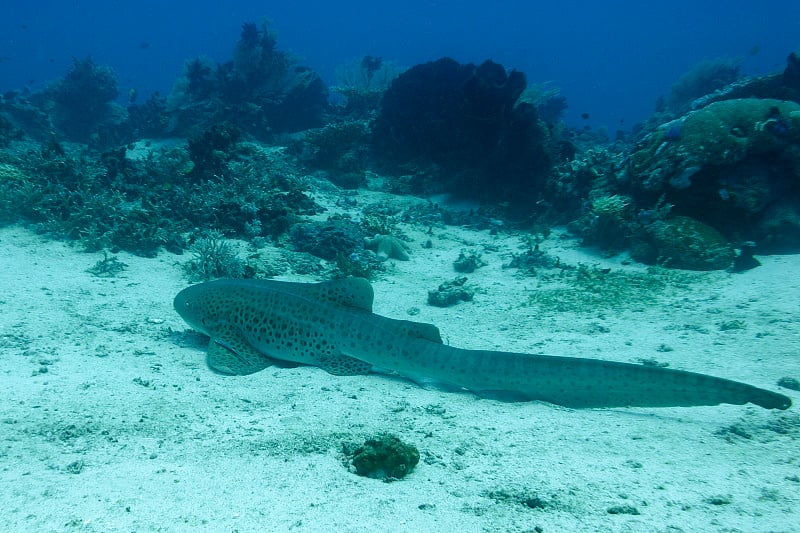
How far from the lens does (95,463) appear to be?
10.1 ft

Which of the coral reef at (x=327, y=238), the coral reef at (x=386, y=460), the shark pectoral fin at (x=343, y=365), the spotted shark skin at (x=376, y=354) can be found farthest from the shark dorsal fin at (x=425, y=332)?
the coral reef at (x=327, y=238)

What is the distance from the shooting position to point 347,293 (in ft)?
17.9

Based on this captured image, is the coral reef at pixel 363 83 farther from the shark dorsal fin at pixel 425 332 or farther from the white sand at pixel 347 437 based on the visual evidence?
the shark dorsal fin at pixel 425 332

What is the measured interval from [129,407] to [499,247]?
865cm

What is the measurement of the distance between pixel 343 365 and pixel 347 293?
876 mm

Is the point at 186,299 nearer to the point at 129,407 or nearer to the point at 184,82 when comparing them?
the point at 129,407

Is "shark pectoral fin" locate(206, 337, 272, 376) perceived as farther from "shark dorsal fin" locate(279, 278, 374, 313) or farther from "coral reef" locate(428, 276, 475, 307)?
"coral reef" locate(428, 276, 475, 307)

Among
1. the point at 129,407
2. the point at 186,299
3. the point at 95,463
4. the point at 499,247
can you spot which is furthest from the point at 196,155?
the point at 95,463

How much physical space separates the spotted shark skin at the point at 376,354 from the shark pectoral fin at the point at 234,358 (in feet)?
0.04

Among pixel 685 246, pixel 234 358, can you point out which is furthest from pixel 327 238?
pixel 685 246

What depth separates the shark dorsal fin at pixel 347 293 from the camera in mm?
5410

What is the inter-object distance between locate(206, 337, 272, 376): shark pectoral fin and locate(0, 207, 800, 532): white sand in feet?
0.52

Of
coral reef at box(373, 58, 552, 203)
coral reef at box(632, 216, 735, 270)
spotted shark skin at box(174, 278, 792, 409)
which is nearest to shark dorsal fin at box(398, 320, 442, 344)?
spotted shark skin at box(174, 278, 792, 409)

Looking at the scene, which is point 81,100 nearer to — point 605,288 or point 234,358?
point 234,358
